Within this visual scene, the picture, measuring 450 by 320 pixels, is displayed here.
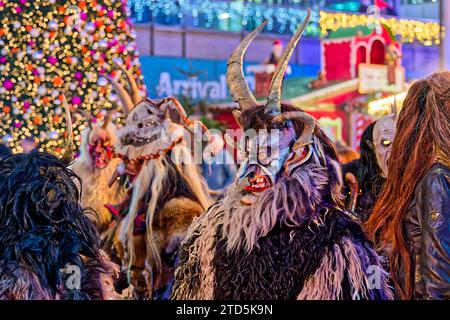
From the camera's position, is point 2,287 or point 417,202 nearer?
point 2,287

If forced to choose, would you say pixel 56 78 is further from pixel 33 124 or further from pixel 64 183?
pixel 64 183

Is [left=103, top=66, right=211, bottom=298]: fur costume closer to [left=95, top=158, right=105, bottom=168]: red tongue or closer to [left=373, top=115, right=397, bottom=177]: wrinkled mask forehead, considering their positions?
[left=95, top=158, right=105, bottom=168]: red tongue

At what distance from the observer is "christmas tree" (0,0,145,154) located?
8.41 meters

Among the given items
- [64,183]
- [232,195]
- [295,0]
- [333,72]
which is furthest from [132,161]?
[295,0]

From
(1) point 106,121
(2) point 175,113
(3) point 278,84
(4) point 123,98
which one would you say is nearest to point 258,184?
(3) point 278,84

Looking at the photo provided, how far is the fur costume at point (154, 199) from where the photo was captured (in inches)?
227

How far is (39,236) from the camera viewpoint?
2830 millimetres

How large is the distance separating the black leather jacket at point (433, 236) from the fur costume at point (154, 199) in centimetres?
252

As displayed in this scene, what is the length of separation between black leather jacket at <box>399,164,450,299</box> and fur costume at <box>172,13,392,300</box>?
14 centimetres

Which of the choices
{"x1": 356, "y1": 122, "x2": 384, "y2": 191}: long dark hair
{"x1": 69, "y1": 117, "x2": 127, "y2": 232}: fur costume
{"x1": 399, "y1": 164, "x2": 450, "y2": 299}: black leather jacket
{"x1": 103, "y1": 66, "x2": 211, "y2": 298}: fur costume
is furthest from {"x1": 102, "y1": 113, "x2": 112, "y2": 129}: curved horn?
{"x1": 399, "y1": 164, "x2": 450, "y2": 299}: black leather jacket

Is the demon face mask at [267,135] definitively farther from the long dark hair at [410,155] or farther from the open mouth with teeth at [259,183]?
the long dark hair at [410,155]

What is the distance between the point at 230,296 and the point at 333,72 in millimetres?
12997

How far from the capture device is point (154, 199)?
19.0 feet

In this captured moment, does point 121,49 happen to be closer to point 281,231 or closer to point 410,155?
point 410,155
